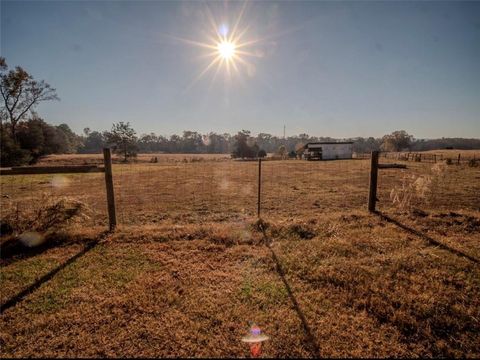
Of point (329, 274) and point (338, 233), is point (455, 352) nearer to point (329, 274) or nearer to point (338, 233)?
point (329, 274)

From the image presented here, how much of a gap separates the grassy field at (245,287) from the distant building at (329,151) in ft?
157

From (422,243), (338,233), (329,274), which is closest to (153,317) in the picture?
(329,274)

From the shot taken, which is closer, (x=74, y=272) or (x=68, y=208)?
(x=74, y=272)

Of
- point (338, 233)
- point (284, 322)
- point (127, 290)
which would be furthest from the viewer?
point (338, 233)

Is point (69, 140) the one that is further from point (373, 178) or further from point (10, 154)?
point (373, 178)

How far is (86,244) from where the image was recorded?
4.83 m

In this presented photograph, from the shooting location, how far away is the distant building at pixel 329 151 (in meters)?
52.4

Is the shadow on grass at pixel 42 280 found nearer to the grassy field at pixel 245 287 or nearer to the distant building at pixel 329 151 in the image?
the grassy field at pixel 245 287

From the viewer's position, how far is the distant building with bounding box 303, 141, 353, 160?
5236 cm

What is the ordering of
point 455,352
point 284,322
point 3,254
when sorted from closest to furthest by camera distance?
point 455,352 < point 284,322 < point 3,254

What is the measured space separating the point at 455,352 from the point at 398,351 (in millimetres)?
532

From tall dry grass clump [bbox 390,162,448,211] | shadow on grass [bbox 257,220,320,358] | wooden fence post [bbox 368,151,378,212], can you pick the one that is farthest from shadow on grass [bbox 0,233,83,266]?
tall dry grass clump [bbox 390,162,448,211]

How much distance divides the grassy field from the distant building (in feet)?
157

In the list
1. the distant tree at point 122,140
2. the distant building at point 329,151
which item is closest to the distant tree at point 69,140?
the distant tree at point 122,140
